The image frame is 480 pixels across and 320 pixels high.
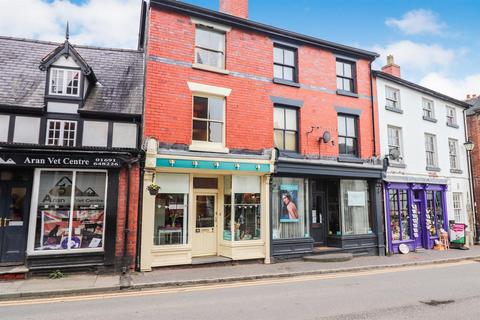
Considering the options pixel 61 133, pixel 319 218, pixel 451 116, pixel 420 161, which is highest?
pixel 451 116

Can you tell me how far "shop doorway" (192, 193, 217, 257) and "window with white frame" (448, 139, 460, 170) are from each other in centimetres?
1530

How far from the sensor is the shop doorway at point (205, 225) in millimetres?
12336

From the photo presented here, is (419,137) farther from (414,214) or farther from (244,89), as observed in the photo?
(244,89)

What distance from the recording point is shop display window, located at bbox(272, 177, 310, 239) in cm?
1317

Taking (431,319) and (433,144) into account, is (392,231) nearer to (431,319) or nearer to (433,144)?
(433,144)

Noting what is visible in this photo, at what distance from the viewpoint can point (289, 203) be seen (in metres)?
13.6

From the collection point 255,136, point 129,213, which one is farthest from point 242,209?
point 129,213

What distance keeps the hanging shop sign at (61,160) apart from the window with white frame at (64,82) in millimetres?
2244

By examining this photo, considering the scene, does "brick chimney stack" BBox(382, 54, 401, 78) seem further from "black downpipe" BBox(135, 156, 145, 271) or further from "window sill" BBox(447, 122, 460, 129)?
"black downpipe" BBox(135, 156, 145, 271)

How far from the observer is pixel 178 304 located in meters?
7.38

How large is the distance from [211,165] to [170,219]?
7.71 feet

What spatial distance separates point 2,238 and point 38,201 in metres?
1.49

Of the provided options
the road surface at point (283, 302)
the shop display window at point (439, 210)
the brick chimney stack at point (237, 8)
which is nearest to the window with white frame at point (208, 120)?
the brick chimney stack at point (237, 8)

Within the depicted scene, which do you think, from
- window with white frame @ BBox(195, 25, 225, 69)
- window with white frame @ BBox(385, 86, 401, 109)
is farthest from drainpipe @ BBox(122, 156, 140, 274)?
window with white frame @ BBox(385, 86, 401, 109)
